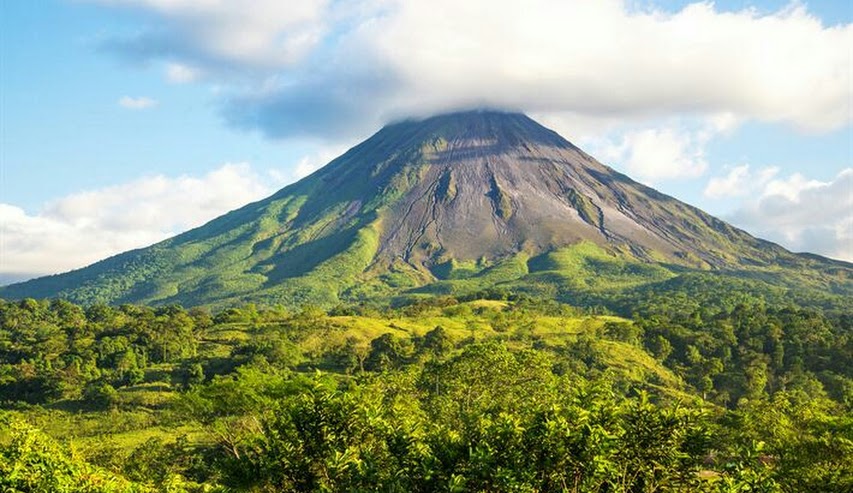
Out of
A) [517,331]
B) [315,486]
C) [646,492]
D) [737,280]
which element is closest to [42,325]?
[517,331]

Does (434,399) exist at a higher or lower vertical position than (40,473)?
lower

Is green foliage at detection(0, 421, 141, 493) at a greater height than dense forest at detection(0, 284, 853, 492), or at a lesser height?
greater

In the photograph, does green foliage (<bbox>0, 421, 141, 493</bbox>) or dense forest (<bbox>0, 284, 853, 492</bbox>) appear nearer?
dense forest (<bbox>0, 284, 853, 492</bbox>)

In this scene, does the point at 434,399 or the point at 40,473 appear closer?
the point at 40,473

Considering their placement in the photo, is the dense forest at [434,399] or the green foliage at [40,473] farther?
the green foliage at [40,473]

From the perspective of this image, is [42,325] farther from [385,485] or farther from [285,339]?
[385,485]

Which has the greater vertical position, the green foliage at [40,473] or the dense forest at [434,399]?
the green foliage at [40,473]

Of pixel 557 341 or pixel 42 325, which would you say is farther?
pixel 42 325

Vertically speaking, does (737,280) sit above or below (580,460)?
below
